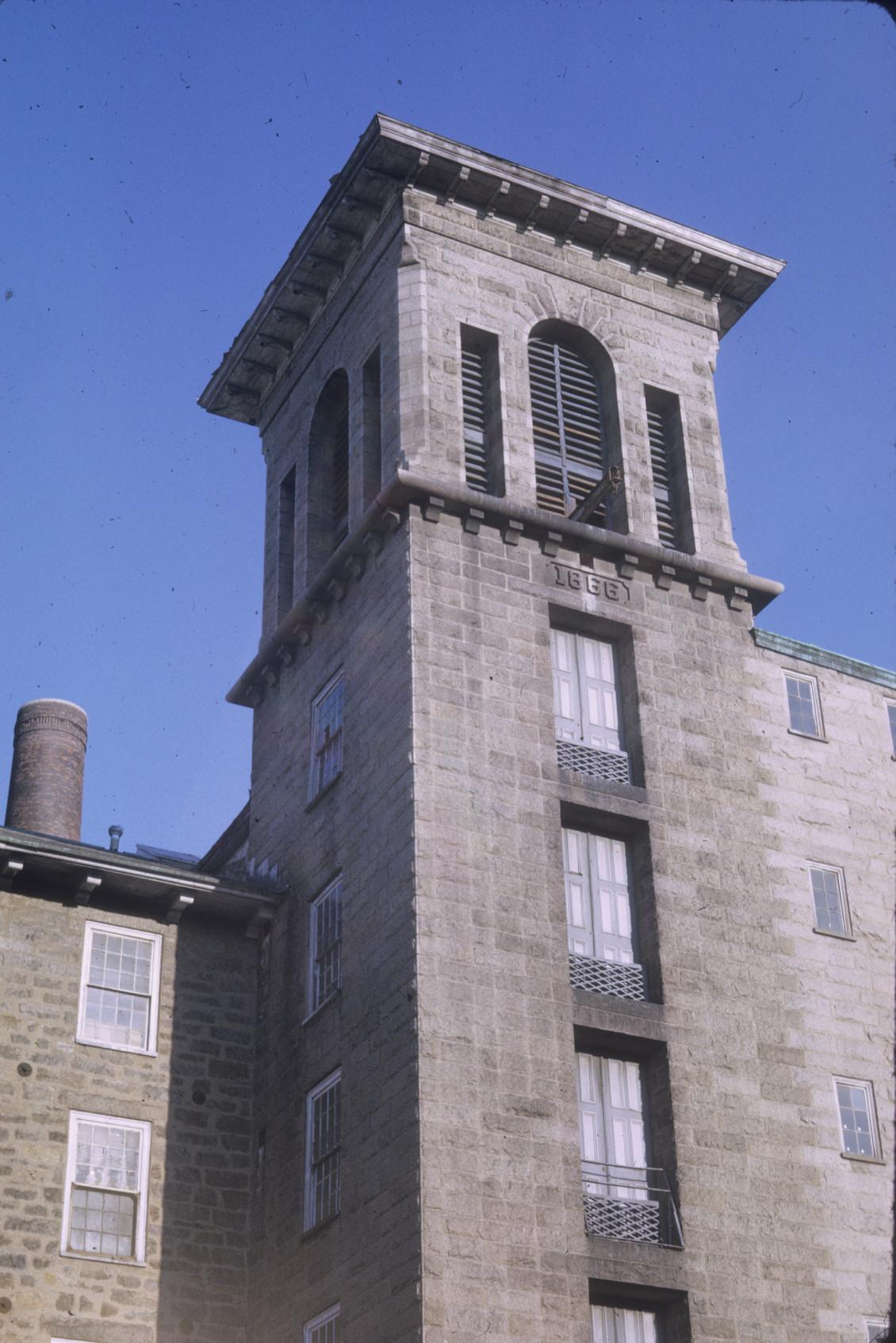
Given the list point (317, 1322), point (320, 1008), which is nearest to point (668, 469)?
point (320, 1008)

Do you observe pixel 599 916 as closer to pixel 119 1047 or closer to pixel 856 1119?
pixel 856 1119

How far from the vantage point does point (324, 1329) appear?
24.7m

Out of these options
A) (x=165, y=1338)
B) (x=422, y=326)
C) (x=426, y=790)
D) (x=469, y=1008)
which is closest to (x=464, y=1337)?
(x=469, y=1008)

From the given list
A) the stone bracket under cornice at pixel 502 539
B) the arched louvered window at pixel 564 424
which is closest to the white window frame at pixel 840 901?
the stone bracket under cornice at pixel 502 539

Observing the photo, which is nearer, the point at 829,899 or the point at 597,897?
the point at 597,897

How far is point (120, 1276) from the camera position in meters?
25.8

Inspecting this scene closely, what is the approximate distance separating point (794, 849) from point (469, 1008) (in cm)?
754

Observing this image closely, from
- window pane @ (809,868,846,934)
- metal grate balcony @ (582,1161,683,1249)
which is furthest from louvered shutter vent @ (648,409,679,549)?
metal grate balcony @ (582,1161,683,1249)

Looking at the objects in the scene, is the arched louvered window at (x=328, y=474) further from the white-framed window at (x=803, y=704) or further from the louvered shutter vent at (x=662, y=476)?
the white-framed window at (x=803, y=704)

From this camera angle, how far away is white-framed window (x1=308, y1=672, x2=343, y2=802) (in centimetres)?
2978

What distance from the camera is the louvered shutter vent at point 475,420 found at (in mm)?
30719

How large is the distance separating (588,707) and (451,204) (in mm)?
10397

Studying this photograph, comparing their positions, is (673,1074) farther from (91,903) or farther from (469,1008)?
(91,903)

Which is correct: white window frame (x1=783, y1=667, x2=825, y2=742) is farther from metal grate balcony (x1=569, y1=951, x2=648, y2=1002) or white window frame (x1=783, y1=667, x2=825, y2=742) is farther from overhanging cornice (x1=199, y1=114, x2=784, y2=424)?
overhanging cornice (x1=199, y1=114, x2=784, y2=424)
